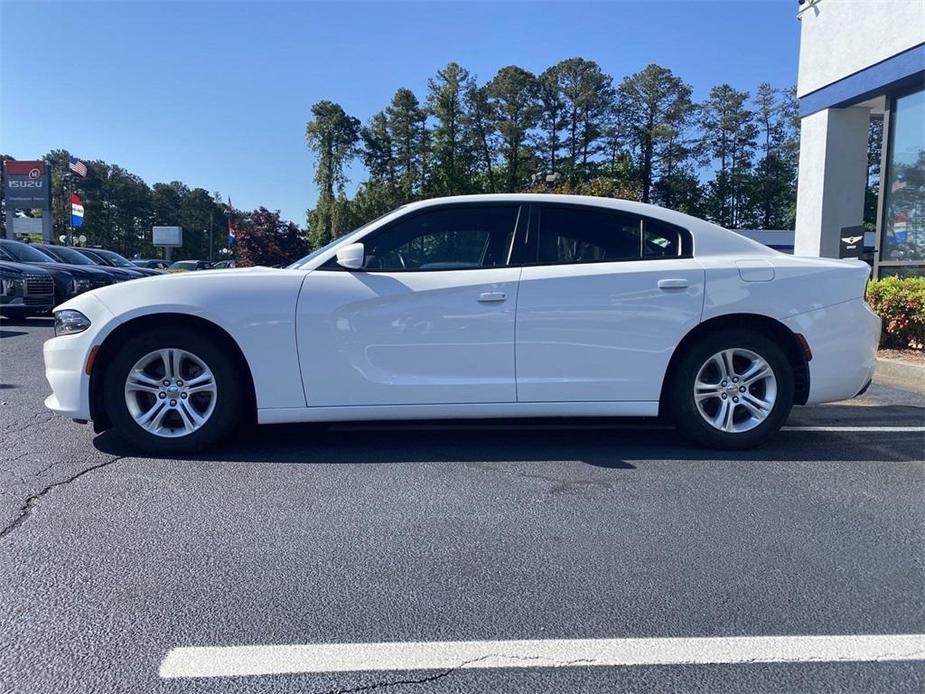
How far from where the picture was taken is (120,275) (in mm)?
14680

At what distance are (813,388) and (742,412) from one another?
488 mm

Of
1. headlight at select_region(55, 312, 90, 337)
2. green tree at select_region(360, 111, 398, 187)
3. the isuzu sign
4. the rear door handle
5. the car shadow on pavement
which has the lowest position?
the car shadow on pavement

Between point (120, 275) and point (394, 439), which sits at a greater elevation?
point (120, 275)

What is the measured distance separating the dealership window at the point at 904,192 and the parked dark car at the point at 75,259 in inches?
567

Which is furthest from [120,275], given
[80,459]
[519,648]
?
[519,648]

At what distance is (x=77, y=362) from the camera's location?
4195 mm

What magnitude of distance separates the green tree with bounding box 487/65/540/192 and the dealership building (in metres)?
34.7

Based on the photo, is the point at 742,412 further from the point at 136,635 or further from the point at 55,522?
the point at 55,522

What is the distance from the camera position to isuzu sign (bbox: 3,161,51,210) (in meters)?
31.5

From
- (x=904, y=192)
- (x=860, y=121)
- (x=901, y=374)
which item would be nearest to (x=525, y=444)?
(x=901, y=374)

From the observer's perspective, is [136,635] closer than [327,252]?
Yes

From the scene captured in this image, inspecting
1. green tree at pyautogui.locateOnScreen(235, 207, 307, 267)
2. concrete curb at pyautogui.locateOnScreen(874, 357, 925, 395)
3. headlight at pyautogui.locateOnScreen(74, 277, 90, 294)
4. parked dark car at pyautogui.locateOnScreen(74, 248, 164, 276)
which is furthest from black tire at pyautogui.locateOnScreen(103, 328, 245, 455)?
green tree at pyautogui.locateOnScreen(235, 207, 307, 267)

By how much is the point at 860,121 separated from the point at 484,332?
12.3 metres

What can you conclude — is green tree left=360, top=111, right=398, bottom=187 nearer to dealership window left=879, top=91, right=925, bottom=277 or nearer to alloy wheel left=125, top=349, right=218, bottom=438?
dealership window left=879, top=91, right=925, bottom=277
